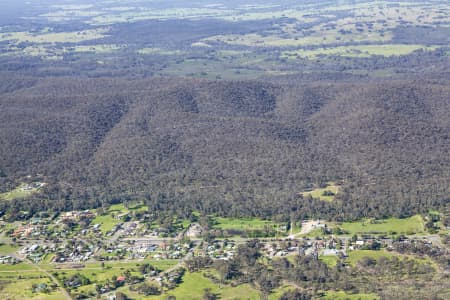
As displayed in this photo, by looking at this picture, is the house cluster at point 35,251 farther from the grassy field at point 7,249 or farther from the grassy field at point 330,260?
the grassy field at point 330,260

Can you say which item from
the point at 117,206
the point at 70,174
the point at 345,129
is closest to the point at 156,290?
the point at 117,206

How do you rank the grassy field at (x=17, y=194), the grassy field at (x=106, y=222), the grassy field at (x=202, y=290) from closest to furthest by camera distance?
the grassy field at (x=202, y=290) < the grassy field at (x=106, y=222) < the grassy field at (x=17, y=194)

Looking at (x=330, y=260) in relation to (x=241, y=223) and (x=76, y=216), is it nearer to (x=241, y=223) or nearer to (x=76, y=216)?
(x=241, y=223)

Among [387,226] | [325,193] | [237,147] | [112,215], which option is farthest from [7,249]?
[387,226]

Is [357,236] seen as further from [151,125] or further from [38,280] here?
[151,125]

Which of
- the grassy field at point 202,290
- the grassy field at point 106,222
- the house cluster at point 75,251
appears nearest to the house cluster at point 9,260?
the house cluster at point 75,251
